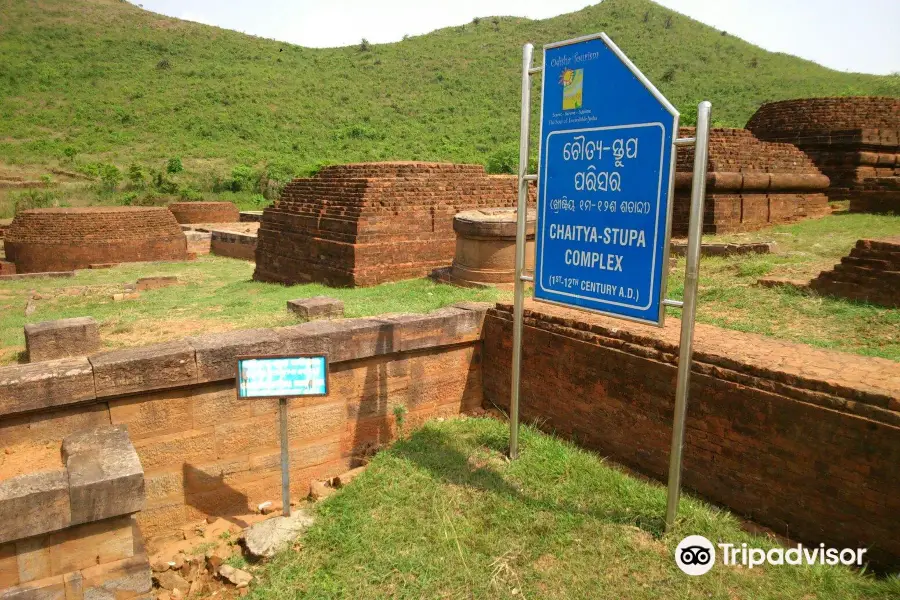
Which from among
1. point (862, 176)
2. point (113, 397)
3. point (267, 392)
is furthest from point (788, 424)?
point (862, 176)

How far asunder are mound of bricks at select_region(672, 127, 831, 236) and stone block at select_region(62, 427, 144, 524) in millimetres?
9616

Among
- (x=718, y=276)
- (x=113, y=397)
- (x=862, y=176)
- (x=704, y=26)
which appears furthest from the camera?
(x=704, y=26)

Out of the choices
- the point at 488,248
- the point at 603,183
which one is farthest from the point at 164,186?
the point at 603,183

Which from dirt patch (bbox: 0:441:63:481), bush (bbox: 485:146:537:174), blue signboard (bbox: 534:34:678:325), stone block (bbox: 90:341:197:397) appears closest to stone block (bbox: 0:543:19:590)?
dirt patch (bbox: 0:441:63:481)

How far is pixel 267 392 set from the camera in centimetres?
356

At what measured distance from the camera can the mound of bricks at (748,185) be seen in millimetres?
10688

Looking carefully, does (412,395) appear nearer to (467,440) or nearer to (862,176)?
(467,440)

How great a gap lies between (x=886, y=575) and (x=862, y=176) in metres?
12.4

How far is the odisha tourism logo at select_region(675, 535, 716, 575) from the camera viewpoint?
9.93 ft

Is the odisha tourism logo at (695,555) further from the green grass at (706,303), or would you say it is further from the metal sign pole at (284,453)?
the metal sign pole at (284,453)

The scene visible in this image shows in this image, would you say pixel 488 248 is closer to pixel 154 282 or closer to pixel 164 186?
pixel 154 282

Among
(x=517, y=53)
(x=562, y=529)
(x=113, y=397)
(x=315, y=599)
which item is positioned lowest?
(x=315, y=599)

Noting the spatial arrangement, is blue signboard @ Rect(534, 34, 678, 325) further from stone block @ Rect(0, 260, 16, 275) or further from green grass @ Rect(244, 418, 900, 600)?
stone block @ Rect(0, 260, 16, 275)

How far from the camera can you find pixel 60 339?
5094mm
